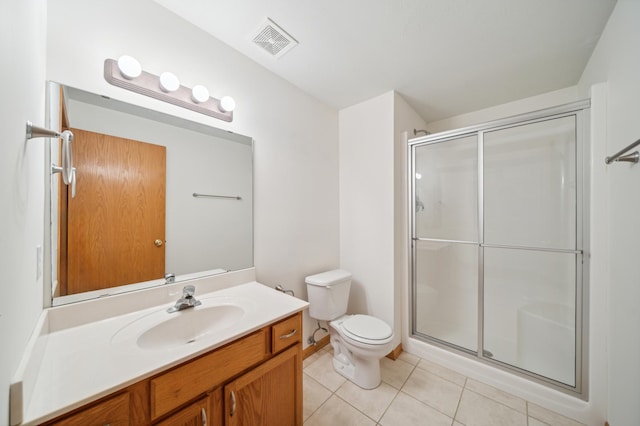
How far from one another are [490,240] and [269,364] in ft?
6.15

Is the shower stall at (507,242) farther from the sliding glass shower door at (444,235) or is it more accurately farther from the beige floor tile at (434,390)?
the beige floor tile at (434,390)

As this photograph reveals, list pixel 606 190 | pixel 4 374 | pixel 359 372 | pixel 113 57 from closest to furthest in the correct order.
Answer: pixel 4 374, pixel 113 57, pixel 606 190, pixel 359 372

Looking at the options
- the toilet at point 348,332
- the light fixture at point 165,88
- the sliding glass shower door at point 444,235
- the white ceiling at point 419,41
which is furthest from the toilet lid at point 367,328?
the white ceiling at point 419,41

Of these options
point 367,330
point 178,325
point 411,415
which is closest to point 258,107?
point 178,325

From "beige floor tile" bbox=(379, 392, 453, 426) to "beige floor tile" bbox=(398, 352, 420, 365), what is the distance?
1.46 ft

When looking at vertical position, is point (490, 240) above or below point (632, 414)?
above

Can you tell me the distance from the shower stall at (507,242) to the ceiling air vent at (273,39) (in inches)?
54.0

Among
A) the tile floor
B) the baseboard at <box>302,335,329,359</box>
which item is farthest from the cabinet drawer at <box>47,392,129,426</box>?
the baseboard at <box>302,335,329,359</box>

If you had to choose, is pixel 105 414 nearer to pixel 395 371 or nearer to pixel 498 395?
pixel 395 371

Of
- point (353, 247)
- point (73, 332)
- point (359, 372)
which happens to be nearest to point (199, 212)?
point (73, 332)

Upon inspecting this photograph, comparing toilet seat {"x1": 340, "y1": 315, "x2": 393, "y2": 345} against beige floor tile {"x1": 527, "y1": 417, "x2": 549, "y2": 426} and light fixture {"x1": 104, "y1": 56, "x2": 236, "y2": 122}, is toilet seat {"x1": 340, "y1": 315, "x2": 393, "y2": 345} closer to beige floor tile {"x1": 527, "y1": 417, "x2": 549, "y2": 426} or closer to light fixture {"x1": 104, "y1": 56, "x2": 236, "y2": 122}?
beige floor tile {"x1": 527, "y1": 417, "x2": 549, "y2": 426}

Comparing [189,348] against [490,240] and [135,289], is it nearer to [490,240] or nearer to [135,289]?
[135,289]

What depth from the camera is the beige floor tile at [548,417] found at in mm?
1406

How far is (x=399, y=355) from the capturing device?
211 cm
